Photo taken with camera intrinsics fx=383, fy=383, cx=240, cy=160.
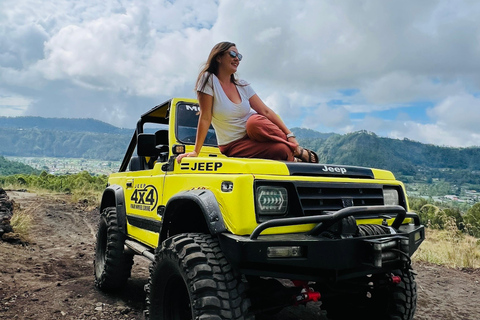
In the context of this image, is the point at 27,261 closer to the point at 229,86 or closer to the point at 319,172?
the point at 229,86

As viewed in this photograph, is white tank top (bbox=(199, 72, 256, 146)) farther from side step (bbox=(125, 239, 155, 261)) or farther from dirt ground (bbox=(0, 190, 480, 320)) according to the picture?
dirt ground (bbox=(0, 190, 480, 320))

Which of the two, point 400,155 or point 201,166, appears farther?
point 400,155

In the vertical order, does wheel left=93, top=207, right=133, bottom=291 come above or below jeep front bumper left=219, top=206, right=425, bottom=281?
below

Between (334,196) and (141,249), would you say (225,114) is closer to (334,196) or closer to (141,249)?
(334,196)

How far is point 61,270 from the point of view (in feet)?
17.5

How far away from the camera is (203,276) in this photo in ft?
7.14

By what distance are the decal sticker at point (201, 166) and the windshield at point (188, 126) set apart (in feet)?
3.09

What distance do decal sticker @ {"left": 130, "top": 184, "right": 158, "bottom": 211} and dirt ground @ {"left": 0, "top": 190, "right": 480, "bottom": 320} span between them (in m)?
1.05

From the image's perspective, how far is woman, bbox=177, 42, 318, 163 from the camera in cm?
301

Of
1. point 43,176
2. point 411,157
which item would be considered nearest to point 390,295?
point 43,176

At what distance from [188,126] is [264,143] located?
1180 millimetres

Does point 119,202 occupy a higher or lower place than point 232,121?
lower

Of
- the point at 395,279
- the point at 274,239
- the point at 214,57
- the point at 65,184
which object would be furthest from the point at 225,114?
the point at 65,184

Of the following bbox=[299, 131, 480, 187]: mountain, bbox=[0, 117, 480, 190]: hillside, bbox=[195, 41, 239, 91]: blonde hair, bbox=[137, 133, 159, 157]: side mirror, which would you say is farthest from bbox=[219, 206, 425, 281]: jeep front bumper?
bbox=[299, 131, 480, 187]: mountain
